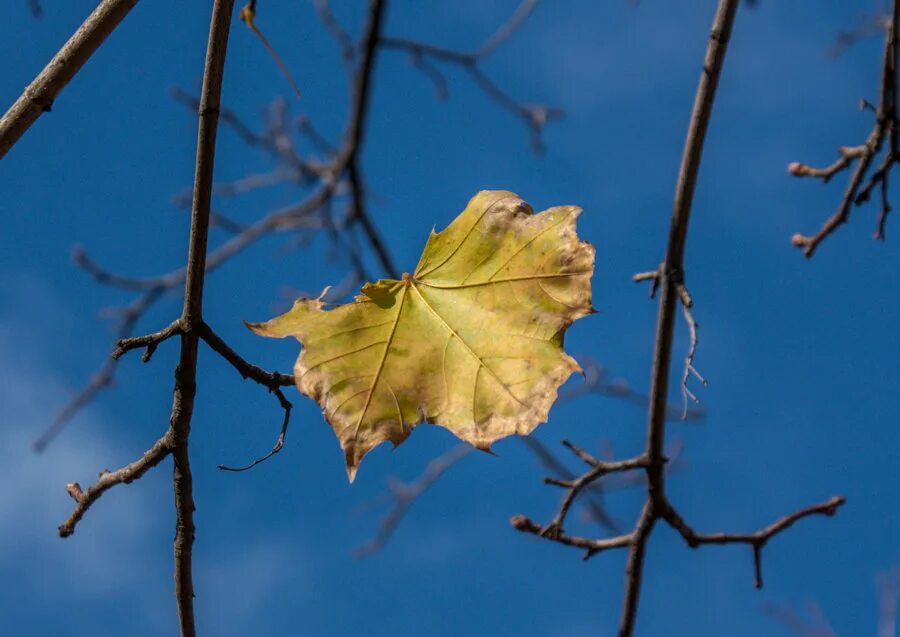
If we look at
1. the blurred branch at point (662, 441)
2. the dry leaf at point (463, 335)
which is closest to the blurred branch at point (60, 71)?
the dry leaf at point (463, 335)

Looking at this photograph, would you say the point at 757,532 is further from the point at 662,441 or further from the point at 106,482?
the point at 106,482

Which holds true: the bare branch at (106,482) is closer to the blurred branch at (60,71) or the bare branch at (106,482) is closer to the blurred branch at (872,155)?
the blurred branch at (60,71)

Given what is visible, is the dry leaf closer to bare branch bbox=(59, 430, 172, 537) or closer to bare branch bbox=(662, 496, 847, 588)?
bare branch bbox=(59, 430, 172, 537)

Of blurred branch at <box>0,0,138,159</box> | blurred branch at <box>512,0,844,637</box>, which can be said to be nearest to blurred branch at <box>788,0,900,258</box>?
blurred branch at <box>512,0,844,637</box>

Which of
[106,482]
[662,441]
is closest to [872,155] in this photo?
[662,441]

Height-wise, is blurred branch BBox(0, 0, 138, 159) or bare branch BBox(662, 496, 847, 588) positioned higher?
blurred branch BBox(0, 0, 138, 159)

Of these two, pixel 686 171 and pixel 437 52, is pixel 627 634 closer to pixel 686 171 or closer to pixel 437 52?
pixel 686 171
